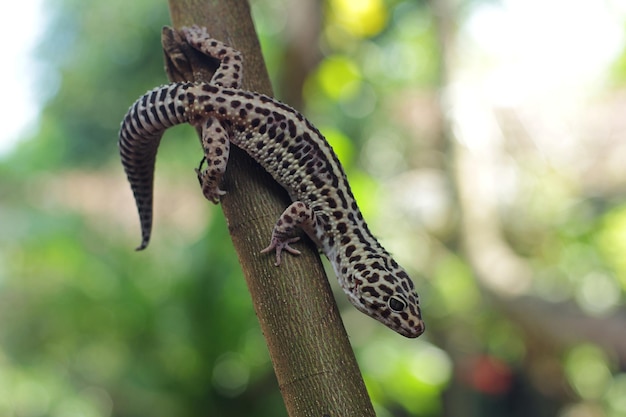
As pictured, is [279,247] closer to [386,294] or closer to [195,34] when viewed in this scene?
[386,294]

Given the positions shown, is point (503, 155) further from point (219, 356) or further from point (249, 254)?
point (249, 254)

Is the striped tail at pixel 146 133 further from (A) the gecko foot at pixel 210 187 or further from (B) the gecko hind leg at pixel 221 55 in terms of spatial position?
(A) the gecko foot at pixel 210 187

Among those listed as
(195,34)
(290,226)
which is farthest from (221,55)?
(290,226)

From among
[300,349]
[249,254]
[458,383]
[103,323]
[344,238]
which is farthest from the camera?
[458,383]

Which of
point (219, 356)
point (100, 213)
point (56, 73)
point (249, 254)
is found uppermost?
point (56, 73)

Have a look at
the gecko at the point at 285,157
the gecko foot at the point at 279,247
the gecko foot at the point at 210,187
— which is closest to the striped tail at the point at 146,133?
the gecko at the point at 285,157

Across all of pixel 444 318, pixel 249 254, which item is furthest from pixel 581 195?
pixel 249 254
